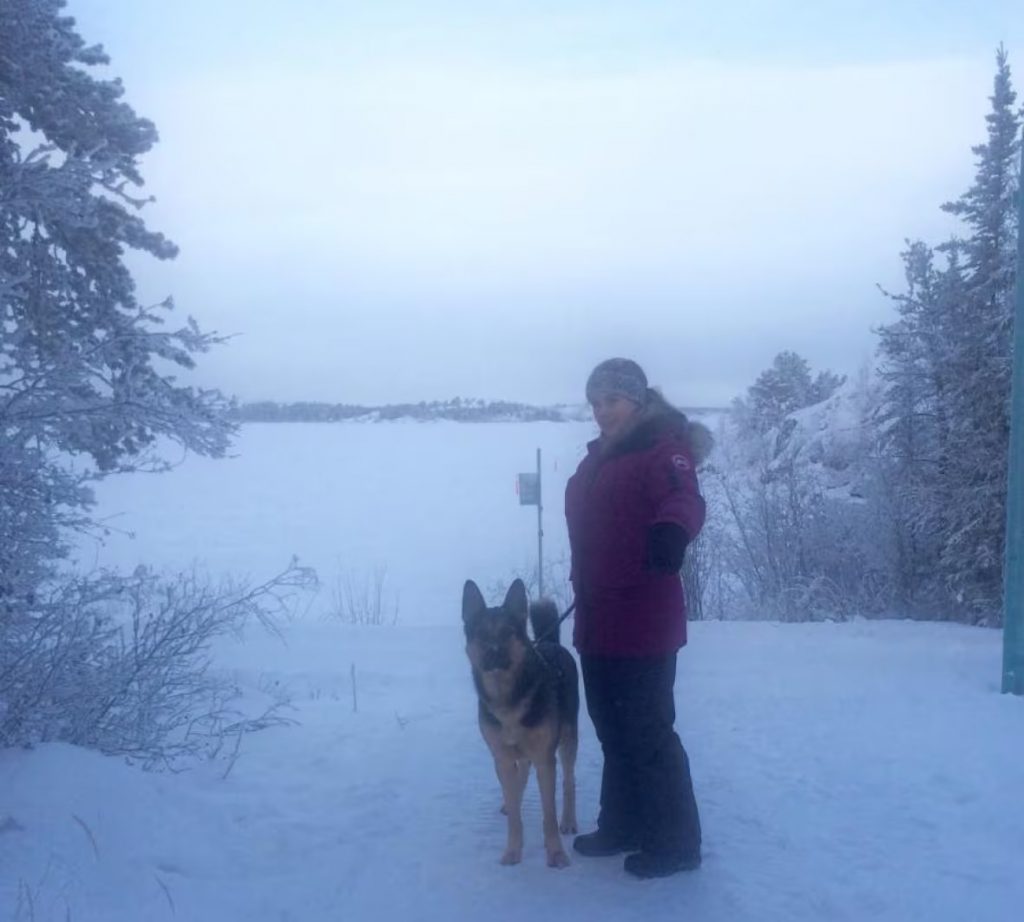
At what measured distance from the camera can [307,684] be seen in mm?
8844

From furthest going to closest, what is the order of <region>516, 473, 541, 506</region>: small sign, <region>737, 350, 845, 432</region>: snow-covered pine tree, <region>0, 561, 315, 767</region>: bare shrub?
<region>737, 350, 845, 432</region>: snow-covered pine tree, <region>516, 473, 541, 506</region>: small sign, <region>0, 561, 315, 767</region>: bare shrub

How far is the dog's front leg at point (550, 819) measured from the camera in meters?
4.69

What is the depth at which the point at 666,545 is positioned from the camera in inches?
163

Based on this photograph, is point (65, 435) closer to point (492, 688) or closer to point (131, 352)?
point (131, 352)

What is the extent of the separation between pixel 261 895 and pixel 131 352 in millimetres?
4207

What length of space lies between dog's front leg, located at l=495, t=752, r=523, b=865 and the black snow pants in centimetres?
53

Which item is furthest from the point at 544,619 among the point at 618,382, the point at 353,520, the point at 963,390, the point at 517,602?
the point at 353,520

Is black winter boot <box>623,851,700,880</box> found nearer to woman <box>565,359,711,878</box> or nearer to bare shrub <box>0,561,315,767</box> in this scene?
woman <box>565,359,711,878</box>

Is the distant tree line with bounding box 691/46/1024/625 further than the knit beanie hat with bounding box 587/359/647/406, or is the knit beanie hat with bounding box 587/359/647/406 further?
the distant tree line with bounding box 691/46/1024/625

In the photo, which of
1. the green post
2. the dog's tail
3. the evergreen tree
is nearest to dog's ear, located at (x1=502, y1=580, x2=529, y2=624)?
the dog's tail

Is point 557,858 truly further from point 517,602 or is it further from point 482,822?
point 517,602

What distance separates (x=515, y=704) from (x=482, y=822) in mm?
1072

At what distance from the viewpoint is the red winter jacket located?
446 centimetres

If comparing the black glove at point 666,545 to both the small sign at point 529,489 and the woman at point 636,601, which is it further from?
the small sign at point 529,489
